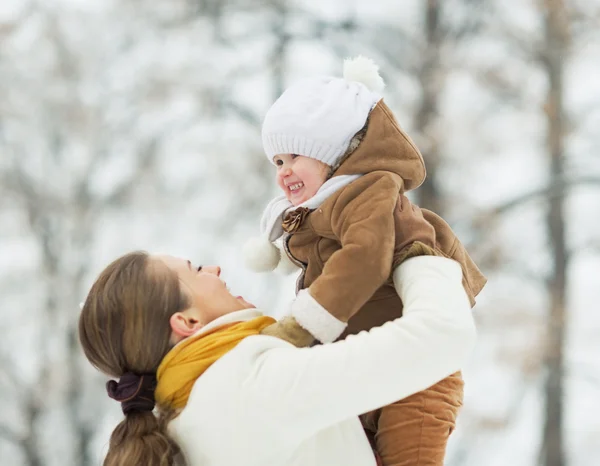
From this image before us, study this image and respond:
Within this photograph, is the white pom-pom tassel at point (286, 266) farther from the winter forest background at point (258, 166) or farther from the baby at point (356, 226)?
the winter forest background at point (258, 166)

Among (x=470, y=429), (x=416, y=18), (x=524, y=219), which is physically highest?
(x=416, y=18)

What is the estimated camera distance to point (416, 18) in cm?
463

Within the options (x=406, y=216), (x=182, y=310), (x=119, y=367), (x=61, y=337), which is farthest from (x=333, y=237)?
(x=61, y=337)

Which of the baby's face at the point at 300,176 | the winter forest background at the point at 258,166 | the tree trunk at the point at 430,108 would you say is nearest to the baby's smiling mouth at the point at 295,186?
the baby's face at the point at 300,176

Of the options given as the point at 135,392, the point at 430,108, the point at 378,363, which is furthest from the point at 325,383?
the point at 430,108

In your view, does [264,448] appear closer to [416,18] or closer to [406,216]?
[406,216]

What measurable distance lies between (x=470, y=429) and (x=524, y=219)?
118 cm

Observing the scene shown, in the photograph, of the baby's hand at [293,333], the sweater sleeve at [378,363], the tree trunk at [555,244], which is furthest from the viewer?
the tree trunk at [555,244]

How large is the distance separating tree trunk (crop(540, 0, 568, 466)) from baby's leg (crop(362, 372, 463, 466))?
3.39 meters

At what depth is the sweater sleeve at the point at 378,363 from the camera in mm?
857

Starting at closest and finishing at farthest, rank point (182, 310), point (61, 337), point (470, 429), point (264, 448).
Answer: point (264, 448) → point (182, 310) → point (470, 429) → point (61, 337)

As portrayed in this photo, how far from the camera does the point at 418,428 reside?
1.00 m

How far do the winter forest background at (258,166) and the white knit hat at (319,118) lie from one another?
304 centimetres

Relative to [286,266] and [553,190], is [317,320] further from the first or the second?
[553,190]
